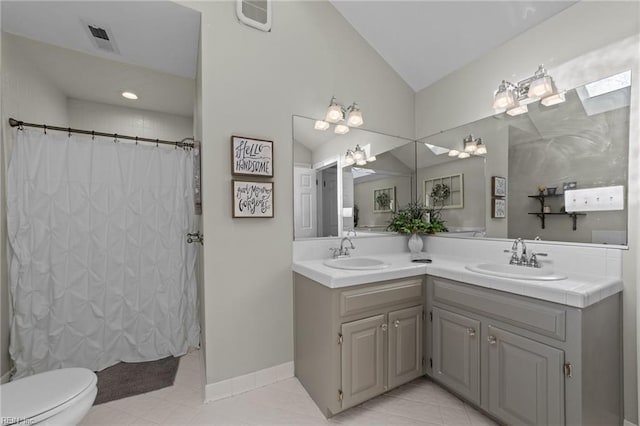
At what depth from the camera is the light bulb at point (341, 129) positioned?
230 cm

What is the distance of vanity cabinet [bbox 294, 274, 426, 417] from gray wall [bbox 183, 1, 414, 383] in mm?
283

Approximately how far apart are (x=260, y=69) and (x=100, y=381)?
255cm

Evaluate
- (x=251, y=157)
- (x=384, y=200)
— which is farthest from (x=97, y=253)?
(x=384, y=200)

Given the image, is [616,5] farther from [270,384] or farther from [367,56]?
[270,384]

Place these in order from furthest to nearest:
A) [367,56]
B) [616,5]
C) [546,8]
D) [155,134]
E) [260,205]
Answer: [155,134] → [367,56] → [260,205] → [546,8] → [616,5]

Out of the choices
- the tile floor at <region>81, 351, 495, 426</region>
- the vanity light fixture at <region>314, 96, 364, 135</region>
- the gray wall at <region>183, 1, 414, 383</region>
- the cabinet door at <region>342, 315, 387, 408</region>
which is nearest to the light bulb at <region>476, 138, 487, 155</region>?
the vanity light fixture at <region>314, 96, 364, 135</region>

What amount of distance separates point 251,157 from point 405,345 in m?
1.66

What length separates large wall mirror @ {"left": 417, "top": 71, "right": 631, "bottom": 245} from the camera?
154 centimetres

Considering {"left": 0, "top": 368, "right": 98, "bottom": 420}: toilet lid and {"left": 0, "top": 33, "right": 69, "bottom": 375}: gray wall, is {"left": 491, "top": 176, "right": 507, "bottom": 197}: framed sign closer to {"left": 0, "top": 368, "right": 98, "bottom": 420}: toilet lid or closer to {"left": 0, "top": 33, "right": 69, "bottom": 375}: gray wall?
{"left": 0, "top": 368, "right": 98, "bottom": 420}: toilet lid

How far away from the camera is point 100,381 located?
2006 mm

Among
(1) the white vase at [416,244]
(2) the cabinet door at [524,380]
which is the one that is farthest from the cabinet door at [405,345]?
(1) the white vase at [416,244]

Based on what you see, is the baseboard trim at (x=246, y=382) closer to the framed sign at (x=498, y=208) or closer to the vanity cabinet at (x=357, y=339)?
the vanity cabinet at (x=357, y=339)

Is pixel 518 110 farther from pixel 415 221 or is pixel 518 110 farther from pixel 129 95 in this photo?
pixel 129 95

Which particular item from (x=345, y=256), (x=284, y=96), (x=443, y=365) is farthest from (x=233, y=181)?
(x=443, y=365)
